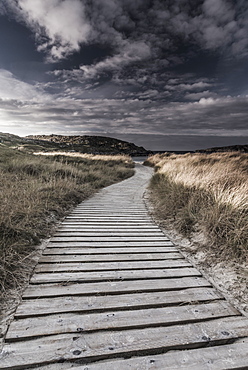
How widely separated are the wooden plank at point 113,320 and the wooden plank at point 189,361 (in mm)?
257

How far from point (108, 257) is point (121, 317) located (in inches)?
44.8

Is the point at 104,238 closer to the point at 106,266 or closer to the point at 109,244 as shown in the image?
the point at 109,244

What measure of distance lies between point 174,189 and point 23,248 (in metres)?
4.10

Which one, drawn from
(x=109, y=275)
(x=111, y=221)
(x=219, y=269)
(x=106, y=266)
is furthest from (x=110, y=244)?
(x=219, y=269)

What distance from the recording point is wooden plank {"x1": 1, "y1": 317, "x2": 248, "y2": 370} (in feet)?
4.53

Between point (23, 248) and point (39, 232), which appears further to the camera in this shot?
point (39, 232)

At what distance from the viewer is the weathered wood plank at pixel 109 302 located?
1.81 metres

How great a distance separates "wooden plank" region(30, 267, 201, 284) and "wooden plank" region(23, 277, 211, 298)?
8 centimetres

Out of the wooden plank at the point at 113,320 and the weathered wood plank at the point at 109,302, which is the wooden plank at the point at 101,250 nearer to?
the weathered wood plank at the point at 109,302

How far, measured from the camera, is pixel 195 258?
120 inches

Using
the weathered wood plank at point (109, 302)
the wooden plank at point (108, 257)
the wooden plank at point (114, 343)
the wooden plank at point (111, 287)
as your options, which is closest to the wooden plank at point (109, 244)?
the wooden plank at point (108, 257)

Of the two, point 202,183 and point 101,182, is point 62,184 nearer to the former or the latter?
point 101,182

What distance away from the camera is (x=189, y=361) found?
140cm

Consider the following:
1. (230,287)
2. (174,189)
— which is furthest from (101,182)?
(230,287)
